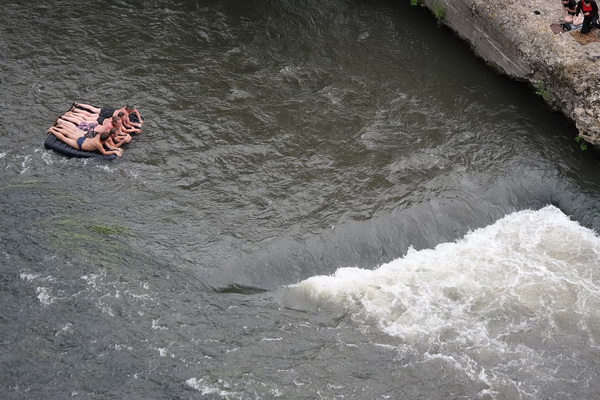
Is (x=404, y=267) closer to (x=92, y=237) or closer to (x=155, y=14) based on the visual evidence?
(x=92, y=237)

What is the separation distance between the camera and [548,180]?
49.1ft

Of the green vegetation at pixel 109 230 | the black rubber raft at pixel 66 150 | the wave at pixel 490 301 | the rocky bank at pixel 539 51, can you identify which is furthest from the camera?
the rocky bank at pixel 539 51

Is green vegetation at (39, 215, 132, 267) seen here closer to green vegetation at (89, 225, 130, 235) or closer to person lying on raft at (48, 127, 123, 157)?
green vegetation at (89, 225, 130, 235)

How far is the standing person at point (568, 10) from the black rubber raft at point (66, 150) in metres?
11.3

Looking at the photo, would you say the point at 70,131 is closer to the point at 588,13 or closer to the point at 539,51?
the point at 539,51

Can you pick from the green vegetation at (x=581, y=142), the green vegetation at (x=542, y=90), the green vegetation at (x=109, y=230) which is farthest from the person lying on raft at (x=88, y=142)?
the green vegetation at (x=581, y=142)

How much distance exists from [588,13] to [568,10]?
0.64 m

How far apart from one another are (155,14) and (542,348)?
13.4 m

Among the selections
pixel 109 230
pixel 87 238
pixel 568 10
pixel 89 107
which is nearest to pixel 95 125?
pixel 89 107

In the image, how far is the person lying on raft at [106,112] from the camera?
49.1 ft

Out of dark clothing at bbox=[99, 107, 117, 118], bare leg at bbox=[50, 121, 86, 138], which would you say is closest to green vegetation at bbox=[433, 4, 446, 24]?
dark clothing at bbox=[99, 107, 117, 118]

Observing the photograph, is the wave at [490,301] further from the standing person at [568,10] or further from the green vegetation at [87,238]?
the standing person at [568,10]

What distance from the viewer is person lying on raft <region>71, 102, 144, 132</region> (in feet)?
49.1

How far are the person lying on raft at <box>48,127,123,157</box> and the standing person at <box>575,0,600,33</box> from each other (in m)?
11.3
